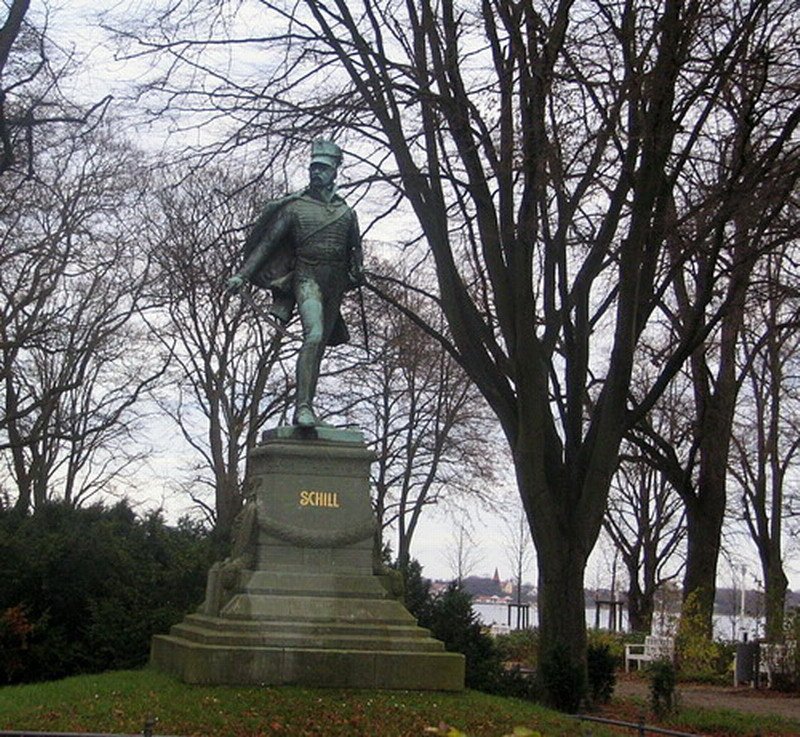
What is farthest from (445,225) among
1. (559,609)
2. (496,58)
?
(559,609)

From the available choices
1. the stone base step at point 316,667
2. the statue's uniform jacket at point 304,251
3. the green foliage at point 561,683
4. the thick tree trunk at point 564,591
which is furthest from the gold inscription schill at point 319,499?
the thick tree trunk at point 564,591

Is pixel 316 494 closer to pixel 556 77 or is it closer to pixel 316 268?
pixel 316 268

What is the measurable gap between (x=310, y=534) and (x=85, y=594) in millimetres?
4453

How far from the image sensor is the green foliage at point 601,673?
17953 mm

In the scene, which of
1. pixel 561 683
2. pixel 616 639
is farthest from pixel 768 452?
pixel 561 683

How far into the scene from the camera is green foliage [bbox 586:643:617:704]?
17953 millimetres

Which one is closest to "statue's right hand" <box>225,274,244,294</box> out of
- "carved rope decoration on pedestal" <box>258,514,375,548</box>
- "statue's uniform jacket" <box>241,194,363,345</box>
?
"statue's uniform jacket" <box>241,194,363,345</box>

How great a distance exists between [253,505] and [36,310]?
52.7ft

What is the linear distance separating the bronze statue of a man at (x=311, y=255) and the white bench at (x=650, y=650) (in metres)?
15.5

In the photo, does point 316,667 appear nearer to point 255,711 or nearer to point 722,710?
point 255,711

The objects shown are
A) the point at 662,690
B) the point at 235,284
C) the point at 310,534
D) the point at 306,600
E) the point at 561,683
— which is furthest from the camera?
the point at 662,690

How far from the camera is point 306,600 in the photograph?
40.5 feet

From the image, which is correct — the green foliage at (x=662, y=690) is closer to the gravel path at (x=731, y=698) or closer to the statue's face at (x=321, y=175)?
the gravel path at (x=731, y=698)

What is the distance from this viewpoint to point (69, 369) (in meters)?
29.9
